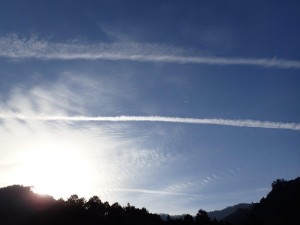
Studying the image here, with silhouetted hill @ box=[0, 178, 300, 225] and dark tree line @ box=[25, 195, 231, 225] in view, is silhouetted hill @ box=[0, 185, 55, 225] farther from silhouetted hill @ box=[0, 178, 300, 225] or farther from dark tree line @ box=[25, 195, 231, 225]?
dark tree line @ box=[25, 195, 231, 225]

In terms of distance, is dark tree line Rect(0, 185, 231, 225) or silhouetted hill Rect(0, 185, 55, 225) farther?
silhouetted hill Rect(0, 185, 55, 225)

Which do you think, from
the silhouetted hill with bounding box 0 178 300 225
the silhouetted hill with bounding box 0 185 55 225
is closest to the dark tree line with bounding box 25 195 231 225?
the silhouetted hill with bounding box 0 178 300 225

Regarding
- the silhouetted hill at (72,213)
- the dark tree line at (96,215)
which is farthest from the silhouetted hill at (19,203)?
the dark tree line at (96,215)

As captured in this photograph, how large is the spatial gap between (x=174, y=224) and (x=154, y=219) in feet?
21.6

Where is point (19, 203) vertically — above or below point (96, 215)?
above

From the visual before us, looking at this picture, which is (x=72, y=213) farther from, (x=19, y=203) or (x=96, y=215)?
(x=19, y=203)

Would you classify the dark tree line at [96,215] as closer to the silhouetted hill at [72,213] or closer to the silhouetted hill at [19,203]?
the silhouetted hill at [72,213]

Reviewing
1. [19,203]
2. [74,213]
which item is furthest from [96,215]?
[19,203]

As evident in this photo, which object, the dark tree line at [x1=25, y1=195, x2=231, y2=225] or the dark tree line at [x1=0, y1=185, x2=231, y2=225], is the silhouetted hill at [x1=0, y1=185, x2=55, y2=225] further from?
the dark tree line at [x1=25, y1=195, x2=231, y2=225]

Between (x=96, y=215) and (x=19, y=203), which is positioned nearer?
(x=96, y=215)

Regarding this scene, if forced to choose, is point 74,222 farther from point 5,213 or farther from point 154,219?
point 5,213

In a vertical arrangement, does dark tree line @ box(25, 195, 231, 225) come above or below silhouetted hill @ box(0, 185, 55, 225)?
below

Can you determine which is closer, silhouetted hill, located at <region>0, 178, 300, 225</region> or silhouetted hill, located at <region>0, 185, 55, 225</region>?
silhouetted hill, located at <region>0, 178, 300, 225</region>

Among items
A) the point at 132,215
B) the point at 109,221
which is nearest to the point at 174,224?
the point at 132,215
